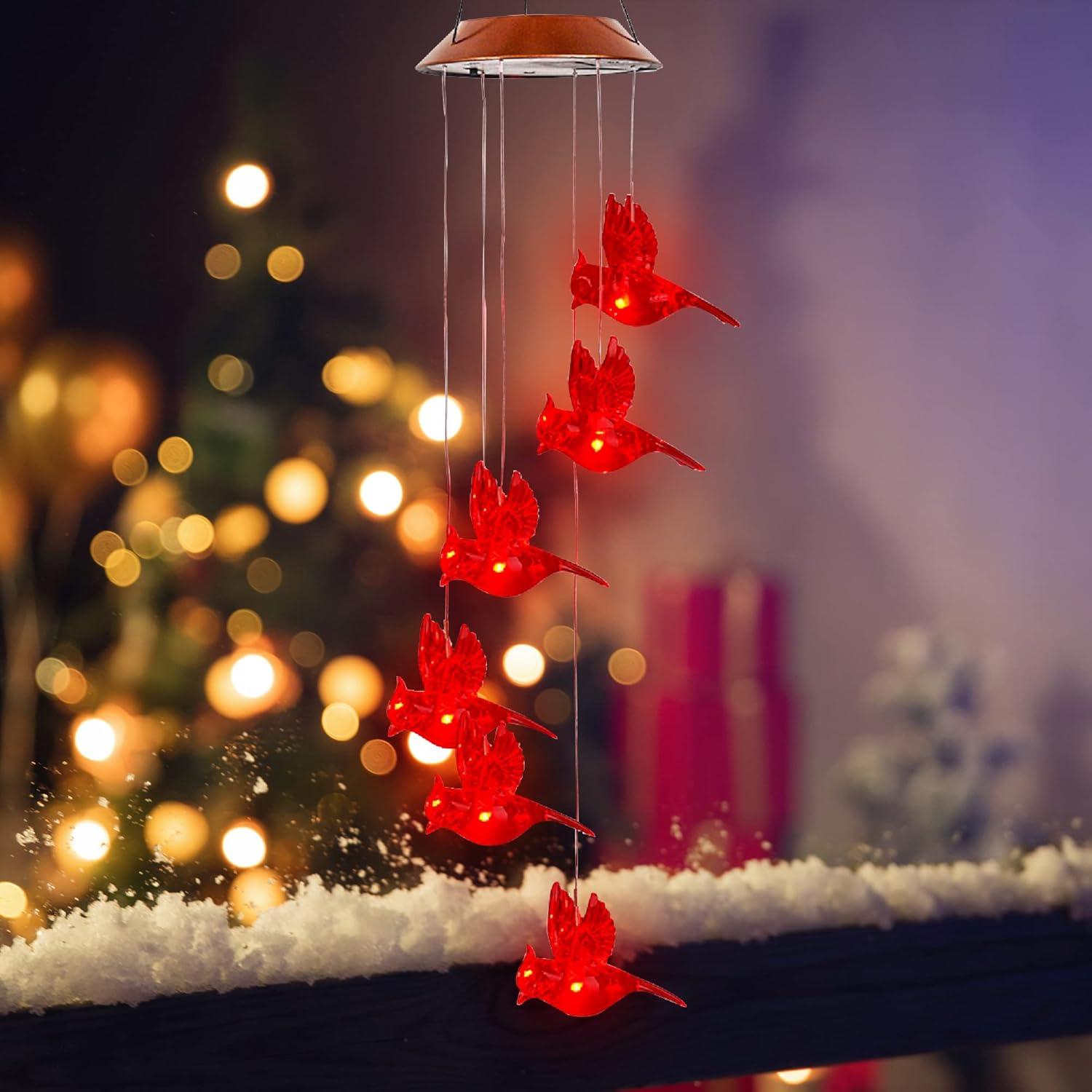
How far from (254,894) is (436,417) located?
72 cm

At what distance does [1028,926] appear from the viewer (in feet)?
7.93

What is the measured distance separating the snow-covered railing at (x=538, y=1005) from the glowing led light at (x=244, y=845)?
0.07 m

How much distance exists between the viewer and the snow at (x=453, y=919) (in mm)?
2008

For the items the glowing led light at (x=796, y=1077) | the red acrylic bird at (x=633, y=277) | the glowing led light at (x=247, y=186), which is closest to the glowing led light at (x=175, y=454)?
the glowing led light at (x=247, y=186)

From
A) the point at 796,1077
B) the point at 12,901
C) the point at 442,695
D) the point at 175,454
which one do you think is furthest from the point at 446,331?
the point at 796,1077

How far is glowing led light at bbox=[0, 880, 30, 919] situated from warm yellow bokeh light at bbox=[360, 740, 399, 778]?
49 centimetres

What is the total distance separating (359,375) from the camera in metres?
2.10

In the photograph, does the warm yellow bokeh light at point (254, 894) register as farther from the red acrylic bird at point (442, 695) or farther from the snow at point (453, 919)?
the red acrylic bird at point (442, 695)

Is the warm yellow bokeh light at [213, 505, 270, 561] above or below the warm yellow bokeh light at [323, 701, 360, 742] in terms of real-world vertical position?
above

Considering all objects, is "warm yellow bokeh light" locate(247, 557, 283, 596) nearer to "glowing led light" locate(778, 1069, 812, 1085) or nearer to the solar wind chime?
the solar wind chime

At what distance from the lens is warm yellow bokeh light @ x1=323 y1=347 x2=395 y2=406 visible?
209 centimetres

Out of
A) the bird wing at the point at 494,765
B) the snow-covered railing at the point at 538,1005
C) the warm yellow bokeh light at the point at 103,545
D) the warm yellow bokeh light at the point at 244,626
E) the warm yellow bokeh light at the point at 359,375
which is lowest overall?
the snow-covered railing at the point at 538,1005

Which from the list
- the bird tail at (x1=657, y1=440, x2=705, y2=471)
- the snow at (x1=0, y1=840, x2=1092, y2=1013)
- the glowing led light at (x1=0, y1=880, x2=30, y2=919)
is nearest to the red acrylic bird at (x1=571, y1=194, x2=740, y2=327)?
the bird tail at (x1=657, y1=440, x2=705, y2=471)

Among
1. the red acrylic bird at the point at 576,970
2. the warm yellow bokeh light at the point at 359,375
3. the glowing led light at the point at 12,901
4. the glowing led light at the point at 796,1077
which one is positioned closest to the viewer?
the red acrylic bird at the point at 576,970
